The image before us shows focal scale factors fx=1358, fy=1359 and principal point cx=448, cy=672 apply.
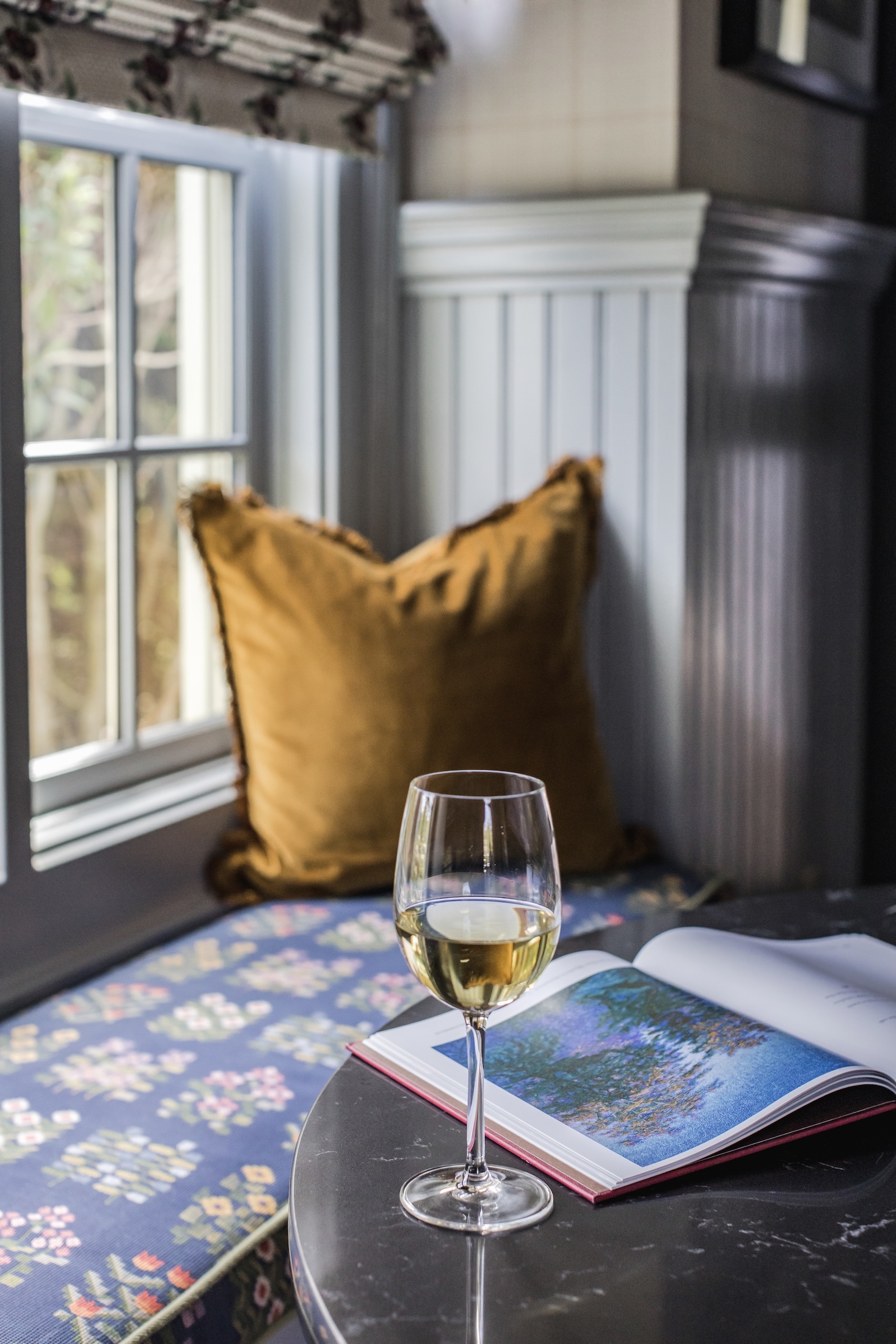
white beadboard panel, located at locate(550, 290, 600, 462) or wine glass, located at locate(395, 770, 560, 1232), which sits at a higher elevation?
white beadboard panel, located at locate(550, 290, 600, 462)

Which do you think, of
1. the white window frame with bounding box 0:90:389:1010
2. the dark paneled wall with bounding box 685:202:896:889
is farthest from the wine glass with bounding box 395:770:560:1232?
the dark paneled wall with bounding box 685:202:896:889

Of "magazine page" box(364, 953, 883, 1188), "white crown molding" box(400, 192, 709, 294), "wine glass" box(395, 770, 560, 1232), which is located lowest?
"magazine page" box(364, 953, 883, 1188)

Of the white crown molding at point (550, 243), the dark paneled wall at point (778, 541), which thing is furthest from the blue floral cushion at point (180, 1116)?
the white crown molding at point (550, 243)

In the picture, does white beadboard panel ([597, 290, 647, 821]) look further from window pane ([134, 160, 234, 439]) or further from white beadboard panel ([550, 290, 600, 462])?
window pane ([134, 160, 234, 439])

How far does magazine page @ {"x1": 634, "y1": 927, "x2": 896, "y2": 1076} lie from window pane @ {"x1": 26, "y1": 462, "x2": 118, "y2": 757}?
1.96 meters

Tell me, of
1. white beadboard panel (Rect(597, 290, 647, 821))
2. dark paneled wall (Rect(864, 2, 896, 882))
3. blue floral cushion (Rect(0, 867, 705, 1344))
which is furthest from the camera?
dark paneled wall (Rect(864, 2, 896, 882))

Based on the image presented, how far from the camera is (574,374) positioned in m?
2.17

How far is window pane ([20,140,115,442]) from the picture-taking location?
2428mm

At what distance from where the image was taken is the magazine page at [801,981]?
0.89 m

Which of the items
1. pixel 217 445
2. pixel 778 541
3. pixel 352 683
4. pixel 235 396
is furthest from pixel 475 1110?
pixel 778 541

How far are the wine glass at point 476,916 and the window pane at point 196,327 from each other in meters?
1.51

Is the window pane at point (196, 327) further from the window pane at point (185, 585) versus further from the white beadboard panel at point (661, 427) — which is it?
the white beadboard panel at point (661, 427)

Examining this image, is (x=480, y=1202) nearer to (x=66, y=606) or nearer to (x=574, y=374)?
(x=574, y=374)

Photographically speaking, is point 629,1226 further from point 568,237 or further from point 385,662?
point 568,237
